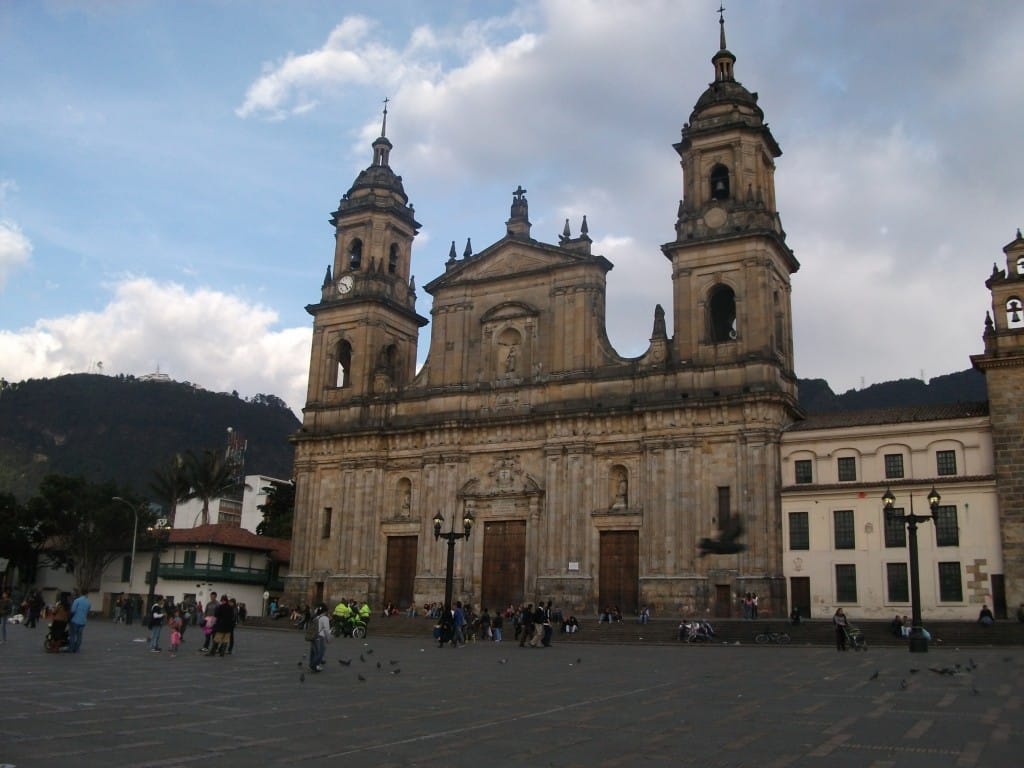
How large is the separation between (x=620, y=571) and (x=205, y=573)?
27.9 meters

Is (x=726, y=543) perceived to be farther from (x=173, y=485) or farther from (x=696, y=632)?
(x=173, y=485)

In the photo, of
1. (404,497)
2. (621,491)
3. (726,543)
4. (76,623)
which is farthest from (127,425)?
(76,623)

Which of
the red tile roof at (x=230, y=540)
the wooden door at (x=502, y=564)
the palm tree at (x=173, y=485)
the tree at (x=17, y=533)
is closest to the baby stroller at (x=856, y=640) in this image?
the wooden door at (x=502, y=564)

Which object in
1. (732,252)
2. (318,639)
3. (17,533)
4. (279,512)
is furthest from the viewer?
(279,512)

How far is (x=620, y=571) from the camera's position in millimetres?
44344

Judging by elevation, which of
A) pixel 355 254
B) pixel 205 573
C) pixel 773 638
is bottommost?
pixel 773 638

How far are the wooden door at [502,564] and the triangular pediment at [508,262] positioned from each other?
43.1 feet

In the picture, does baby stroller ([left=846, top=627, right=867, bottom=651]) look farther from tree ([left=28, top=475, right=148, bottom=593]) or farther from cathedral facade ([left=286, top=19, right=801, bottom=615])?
tree ([left=28, top=475, right=148, bottom=593])

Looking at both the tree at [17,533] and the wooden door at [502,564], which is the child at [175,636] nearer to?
the wooden door at [502,564]

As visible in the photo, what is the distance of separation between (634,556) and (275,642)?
17.4 meters

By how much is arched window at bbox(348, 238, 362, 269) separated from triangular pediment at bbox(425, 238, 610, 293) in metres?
7.50

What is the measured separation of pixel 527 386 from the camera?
1930 inches

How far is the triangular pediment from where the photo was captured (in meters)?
49.3

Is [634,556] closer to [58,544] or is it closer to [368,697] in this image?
[368,697]
